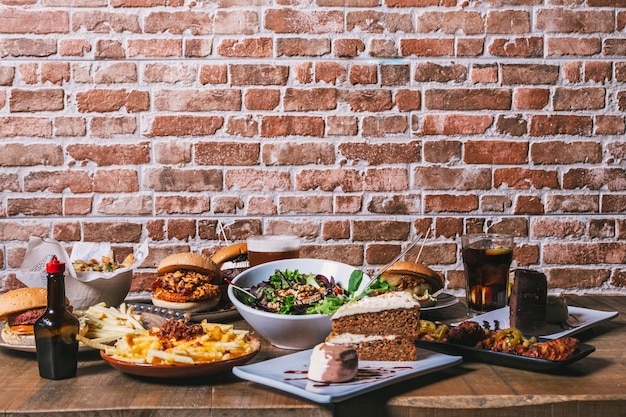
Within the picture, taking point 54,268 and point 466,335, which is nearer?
point 54,268

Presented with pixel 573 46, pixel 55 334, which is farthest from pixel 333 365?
pixel 573 46

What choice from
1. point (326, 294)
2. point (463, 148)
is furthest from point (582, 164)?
point (326, 294)

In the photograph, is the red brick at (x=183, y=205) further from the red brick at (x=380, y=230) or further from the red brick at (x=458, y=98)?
the red brick at (x=458, y=98)

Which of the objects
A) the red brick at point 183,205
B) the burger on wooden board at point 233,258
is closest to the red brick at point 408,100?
the red brick at point 183,205

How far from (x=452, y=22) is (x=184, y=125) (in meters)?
1.05

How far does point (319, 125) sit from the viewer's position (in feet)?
8.59

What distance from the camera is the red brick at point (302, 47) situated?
8.54 feet

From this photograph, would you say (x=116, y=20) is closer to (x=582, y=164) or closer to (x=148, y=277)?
(x=148, y=277)

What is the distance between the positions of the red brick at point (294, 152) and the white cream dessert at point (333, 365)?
1.45m

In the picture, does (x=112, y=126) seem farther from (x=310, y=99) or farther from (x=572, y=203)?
(x=572, y=203)

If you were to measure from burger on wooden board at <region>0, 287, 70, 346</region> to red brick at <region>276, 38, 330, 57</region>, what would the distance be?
1436 millimetres

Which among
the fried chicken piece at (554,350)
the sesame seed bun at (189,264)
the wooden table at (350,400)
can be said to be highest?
the sesame seed bun at (189,264)

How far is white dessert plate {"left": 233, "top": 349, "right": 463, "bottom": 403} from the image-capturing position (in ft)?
3.78

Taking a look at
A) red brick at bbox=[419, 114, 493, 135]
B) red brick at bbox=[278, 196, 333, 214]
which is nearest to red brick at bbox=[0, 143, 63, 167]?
red brick at bbox=[278, 196, 333, 214]
